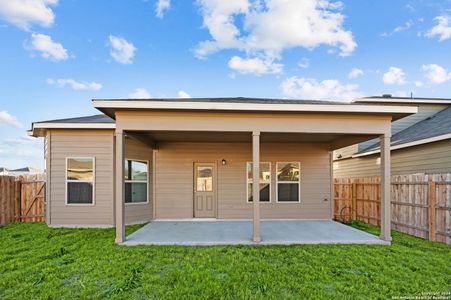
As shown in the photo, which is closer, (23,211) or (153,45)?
(23,211)

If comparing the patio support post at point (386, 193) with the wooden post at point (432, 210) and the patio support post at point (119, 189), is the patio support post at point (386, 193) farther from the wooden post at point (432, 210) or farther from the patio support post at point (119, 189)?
the patio support post at point (119, 189)

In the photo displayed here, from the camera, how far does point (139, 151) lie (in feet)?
25.0

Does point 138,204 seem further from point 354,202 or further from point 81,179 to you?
point 354,202

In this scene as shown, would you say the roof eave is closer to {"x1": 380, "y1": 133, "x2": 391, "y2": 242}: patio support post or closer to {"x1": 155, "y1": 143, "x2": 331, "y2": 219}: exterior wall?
{"x1": 380, "y1": 133, "x2": 391, "y2": 242}: patio support post

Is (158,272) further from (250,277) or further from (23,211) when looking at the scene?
(23,211)

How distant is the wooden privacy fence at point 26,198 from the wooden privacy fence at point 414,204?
426 inches

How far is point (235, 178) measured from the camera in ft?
26.7

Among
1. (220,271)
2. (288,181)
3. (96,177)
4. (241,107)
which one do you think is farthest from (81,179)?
(288,181)

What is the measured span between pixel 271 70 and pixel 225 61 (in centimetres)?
303

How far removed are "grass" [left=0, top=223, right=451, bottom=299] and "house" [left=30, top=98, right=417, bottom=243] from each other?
2.87 feet

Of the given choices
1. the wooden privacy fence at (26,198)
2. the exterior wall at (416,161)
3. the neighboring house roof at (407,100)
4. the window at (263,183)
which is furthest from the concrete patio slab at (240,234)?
the neighboring house roof at (407,100)

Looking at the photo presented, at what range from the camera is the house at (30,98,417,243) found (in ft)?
17.1

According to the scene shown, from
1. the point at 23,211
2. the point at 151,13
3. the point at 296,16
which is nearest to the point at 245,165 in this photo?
the point at 296,16

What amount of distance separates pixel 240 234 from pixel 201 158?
3.05 m
